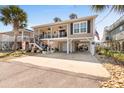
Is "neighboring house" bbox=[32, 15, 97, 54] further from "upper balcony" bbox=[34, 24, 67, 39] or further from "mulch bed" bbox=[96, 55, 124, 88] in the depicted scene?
"mulch bed" bbox=[96, 55, 124, 88]

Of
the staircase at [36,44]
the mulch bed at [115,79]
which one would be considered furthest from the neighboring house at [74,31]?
the mulch bed at [115,79]

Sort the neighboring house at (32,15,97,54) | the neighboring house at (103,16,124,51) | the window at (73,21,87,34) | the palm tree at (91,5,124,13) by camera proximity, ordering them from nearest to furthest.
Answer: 1. the palm tree at (91,5,124,13)
2. the neighboring house at (32,15,97,54)
3. the window at (73,21,87,34)
4. the neighboring house at (103,16,124,51)

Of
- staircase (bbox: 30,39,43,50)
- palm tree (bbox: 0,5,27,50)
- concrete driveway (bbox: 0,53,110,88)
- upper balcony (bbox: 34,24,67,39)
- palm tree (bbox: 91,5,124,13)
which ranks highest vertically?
palm tree (bbox: 0,5,27,50)

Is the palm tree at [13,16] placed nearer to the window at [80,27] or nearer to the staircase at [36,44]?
the staircase at [36,44]

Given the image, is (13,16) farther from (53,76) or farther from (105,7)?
(105,7)

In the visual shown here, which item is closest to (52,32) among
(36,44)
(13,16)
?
(36,44)

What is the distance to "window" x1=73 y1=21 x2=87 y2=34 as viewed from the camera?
56.2 feet

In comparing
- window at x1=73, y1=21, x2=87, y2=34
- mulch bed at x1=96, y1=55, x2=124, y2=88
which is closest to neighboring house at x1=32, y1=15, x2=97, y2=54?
window at x1=73, y1=21, x2=87, y2=34

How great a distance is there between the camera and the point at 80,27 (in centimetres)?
1745

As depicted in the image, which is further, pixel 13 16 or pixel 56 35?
pixel 56 35

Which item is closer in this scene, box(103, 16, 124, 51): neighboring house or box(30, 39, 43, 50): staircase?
box(30, 39, 43, 50): staircase

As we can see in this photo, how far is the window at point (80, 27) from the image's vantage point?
17125mm

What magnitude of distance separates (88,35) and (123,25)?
9076 mm

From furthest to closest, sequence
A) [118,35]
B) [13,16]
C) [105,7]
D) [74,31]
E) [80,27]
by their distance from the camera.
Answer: [118,35] < [13,16] < [74,31] < [80,27] < [105,7]
